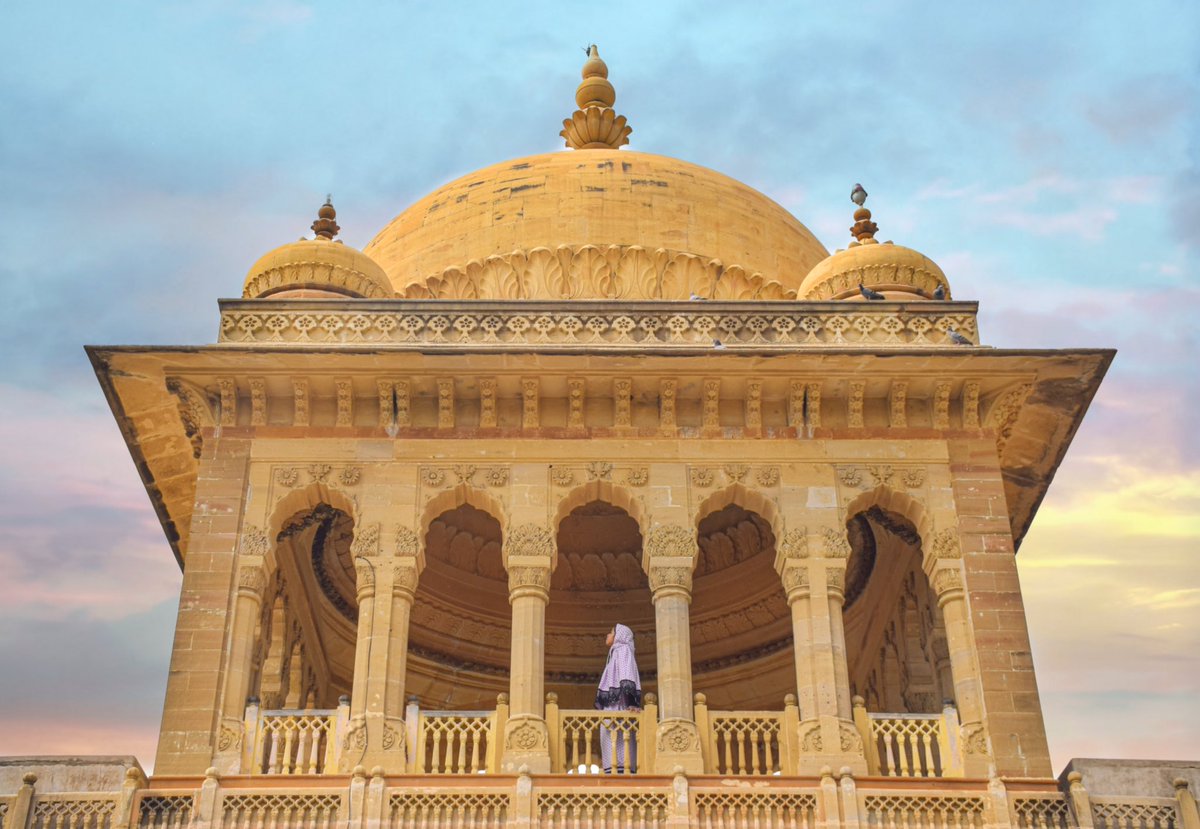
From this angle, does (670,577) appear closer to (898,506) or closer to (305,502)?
(898,506)

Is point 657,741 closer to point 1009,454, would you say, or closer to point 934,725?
point 934,725

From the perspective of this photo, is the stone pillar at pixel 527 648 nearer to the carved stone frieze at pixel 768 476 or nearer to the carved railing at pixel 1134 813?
the carved stone frieze at pixel 768 476

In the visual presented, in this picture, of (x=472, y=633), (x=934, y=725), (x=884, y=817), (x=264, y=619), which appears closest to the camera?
(x=884, y=817)

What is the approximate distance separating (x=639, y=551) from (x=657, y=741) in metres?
8.12

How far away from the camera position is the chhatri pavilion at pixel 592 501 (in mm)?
15531

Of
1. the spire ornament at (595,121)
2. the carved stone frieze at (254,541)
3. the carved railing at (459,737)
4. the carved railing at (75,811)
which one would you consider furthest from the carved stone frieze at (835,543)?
the spire ornament at (595,121)

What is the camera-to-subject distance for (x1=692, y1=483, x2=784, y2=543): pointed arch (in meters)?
17.7

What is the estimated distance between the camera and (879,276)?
65.7 ft

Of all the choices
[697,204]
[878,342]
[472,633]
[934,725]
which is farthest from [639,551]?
[934,725]

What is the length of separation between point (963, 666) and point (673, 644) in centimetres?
287

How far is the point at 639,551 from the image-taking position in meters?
24.2

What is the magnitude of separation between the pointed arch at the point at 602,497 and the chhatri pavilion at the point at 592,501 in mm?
34

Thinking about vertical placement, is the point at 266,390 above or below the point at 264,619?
above

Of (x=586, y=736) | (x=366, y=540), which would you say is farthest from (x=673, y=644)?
(x=366, y=540)
